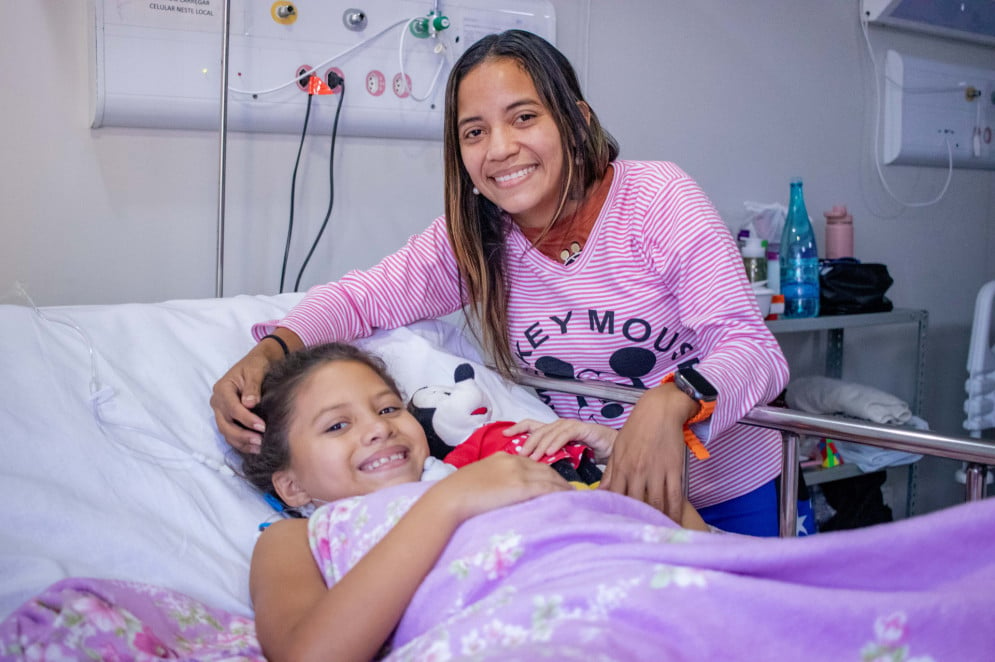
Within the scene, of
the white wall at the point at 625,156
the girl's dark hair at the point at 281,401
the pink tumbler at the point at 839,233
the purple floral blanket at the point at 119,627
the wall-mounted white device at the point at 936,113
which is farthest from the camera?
the wall-mounted white device at the point at 936,113

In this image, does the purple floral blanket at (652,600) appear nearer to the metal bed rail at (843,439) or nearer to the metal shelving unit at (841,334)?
the metal bed rail at (843,439)

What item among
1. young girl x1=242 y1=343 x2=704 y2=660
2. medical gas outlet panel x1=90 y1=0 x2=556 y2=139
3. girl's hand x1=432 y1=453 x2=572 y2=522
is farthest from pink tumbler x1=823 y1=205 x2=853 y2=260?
girl's hand x1=432 y1=453 x2=572 y2=522

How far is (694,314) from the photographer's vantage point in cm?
131

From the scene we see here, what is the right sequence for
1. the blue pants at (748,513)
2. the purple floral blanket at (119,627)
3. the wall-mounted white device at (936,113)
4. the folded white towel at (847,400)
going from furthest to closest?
1. the wall-mounted white device at (936,113)
2. the folded white towel at (847,400)
3. the blue pants at (748,513)
4. the purple floral blanket at (119,627)

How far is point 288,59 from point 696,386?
1.28m

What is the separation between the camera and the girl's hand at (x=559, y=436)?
1.22m

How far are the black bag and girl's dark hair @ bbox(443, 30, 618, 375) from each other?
1331 millimetres

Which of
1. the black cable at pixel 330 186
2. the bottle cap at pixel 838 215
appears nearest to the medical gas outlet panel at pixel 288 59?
the black cable at pixel 330 186

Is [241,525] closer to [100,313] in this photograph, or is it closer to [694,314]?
[100,313]

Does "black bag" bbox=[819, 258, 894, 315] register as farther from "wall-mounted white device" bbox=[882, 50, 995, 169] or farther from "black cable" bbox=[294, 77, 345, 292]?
"black cable" bbox=[294, 77, 345, 292]

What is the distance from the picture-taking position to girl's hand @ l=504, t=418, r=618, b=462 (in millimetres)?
1221

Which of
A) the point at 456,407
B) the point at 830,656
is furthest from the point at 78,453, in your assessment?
the point at 830,656

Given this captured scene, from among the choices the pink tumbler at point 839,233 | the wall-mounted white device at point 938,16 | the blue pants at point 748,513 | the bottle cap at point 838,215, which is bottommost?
the blue pants at point 748,513

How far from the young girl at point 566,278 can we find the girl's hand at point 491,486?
30cm
